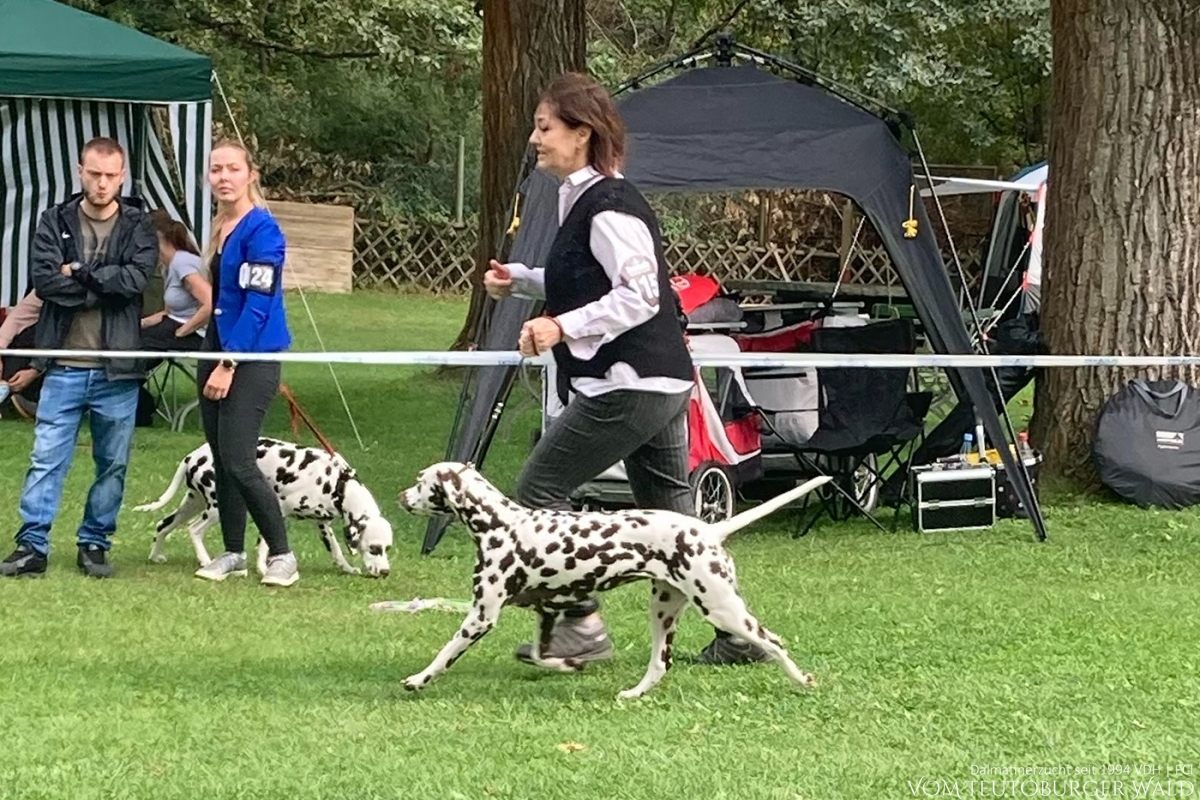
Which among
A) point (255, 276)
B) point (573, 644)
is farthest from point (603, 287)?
point (255, 276)

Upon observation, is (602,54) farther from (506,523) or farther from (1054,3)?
(506,523)

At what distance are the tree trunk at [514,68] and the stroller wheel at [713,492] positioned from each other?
507cm

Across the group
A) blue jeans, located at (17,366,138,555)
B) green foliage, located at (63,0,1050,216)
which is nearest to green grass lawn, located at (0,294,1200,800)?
blue jeans, located at (17,366,138,555)

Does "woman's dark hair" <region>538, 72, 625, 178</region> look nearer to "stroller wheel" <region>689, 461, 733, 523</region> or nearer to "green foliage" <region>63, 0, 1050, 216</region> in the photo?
"stroller wheel" <region>689, 461, 733, 523</region>

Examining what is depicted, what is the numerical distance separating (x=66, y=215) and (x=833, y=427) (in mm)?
3952

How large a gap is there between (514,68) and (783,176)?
222 inches

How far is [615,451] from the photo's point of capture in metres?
5.05

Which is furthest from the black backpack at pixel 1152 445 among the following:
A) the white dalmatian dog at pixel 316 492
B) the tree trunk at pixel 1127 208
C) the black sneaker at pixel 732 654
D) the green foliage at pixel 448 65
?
the green foliage at pixel 448 65

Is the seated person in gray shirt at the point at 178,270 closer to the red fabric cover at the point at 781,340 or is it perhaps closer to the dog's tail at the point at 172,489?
the dog's tail at the point at 172,489

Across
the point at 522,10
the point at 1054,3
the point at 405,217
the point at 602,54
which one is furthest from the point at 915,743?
the point at 602,54

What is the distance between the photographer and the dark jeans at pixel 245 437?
664 cm

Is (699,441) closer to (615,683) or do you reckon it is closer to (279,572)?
(279,572)

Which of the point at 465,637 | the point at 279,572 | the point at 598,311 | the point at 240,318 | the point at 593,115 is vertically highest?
the point at 593,115

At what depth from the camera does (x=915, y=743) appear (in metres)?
4.64
